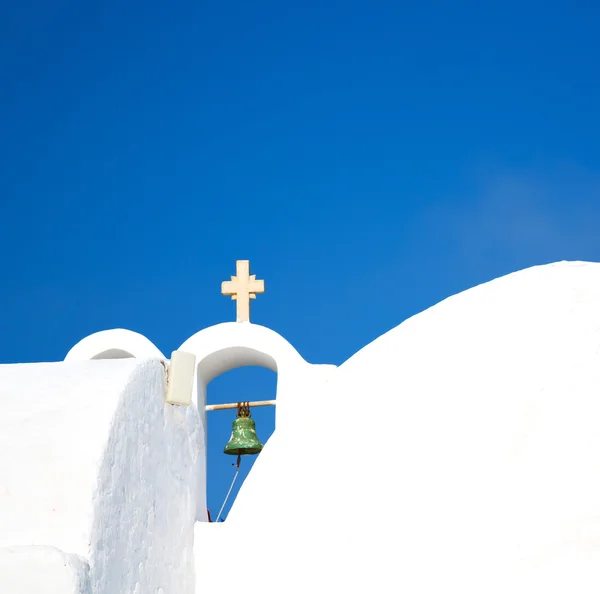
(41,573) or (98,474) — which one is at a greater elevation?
(98,474)

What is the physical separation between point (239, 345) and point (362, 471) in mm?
3107


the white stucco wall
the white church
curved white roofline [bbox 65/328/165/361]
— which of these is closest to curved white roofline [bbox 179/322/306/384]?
curved white roofline [bbox 65/328/165/361]

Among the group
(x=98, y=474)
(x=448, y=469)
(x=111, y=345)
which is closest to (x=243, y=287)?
(x=111, y=345)

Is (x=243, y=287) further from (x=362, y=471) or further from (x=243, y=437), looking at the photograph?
(x=362, y=471)

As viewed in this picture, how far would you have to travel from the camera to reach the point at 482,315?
452 centimetres

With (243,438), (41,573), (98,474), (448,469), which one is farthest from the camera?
(243,438)

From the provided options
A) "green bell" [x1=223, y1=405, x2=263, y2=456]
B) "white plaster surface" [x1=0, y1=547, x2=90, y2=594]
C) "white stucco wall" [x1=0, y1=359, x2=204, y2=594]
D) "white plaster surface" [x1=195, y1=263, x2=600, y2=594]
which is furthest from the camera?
"green bell" [x1=223, y1=405, x2=263, y2=456]

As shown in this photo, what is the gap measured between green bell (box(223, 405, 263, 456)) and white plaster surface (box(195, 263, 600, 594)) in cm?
303

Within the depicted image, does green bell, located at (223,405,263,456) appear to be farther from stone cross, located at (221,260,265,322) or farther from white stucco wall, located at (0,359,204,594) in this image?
white stucco wall, located at (0,359,204,594)

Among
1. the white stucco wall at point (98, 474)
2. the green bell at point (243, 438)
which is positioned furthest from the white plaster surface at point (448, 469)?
the green bell at point (243, 438)

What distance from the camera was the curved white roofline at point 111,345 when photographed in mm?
7125

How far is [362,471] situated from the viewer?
13.5 ft

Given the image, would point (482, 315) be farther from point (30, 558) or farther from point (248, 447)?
point (248, 447)

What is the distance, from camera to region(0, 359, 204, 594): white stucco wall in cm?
360
